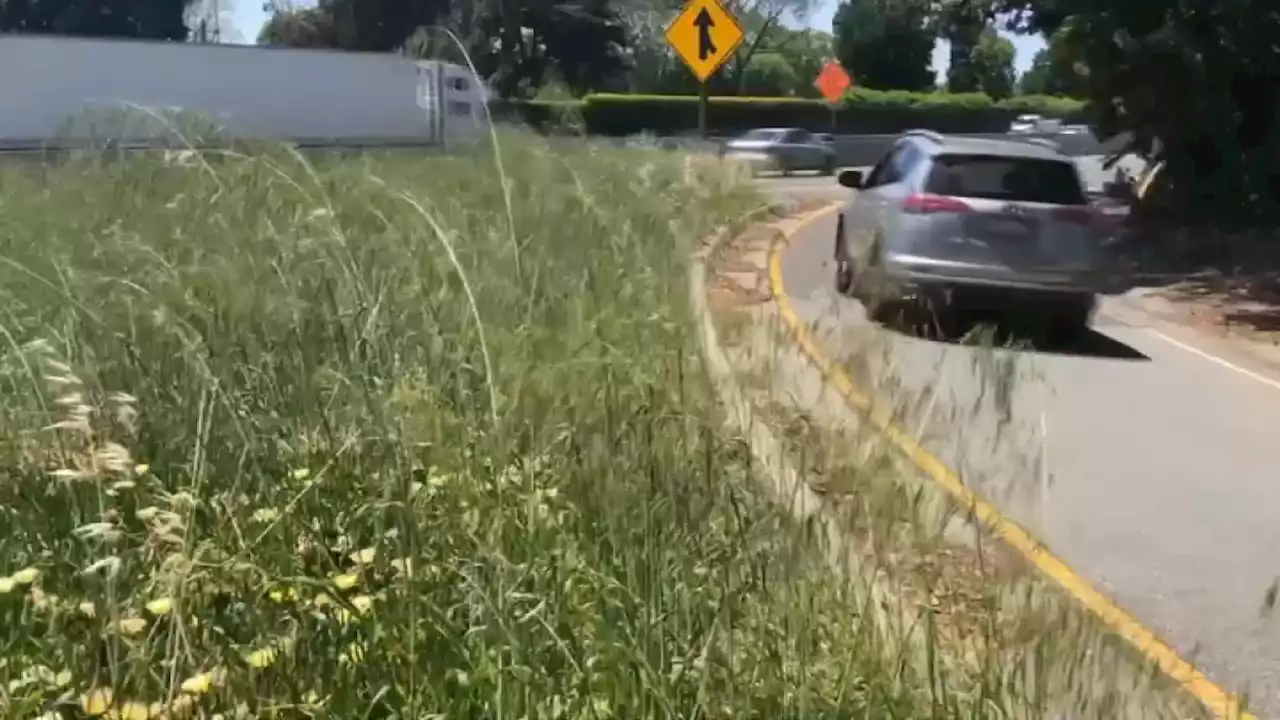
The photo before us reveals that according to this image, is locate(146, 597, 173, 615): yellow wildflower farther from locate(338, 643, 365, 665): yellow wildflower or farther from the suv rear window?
the suv rear window

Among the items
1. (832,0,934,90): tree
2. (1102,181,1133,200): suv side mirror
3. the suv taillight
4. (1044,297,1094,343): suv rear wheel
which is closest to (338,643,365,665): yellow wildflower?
the suv taillight

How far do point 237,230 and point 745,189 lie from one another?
2008 cm

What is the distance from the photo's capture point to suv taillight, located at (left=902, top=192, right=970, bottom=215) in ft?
40.3

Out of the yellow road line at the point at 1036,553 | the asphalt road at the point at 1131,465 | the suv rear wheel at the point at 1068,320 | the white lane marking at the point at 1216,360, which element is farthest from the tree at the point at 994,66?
the yellow road line at the point at 1036,553

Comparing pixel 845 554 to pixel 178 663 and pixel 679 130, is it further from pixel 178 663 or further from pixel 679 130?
pixel 679 130

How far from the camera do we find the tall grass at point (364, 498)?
3.43 metres

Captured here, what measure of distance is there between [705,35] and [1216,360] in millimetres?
10062

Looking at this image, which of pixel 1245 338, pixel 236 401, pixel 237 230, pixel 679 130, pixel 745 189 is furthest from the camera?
pixel 679 130

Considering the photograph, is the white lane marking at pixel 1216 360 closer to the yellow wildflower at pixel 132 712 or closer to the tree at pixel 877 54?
the yellow wildflower at pixel 132 712

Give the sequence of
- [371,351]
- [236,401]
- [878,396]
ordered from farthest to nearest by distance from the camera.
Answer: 1. [878,396]
2. [371,351]
3. [236,401]

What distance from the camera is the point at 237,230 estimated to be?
6.09m

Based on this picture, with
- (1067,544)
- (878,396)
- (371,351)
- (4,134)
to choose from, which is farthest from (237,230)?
(4,134)

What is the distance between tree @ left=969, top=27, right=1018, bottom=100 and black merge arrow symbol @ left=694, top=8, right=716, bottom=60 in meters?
60.7

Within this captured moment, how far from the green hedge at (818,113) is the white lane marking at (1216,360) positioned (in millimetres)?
35549
